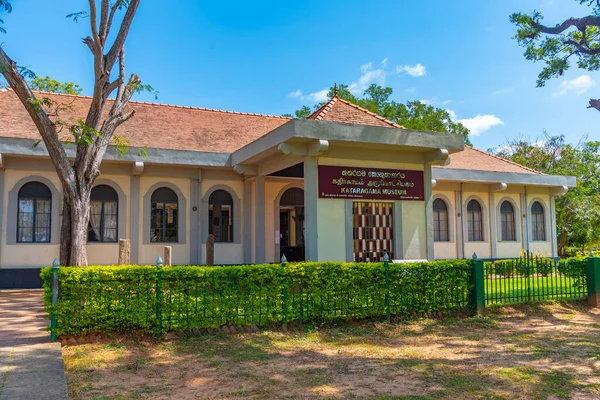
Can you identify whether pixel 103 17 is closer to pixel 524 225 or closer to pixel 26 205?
pixel 26 205

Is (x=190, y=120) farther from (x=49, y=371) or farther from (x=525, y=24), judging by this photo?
(x=49, y=371)

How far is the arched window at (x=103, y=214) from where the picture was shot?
548 inches

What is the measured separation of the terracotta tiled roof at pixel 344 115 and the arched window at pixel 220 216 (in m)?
4.33

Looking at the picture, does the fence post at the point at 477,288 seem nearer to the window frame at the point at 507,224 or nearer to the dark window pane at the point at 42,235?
the dark window pane at the point at 42,235

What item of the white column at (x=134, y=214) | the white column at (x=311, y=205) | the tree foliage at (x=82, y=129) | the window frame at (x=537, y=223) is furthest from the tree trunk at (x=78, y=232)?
the window frame at (x=537, y=223)

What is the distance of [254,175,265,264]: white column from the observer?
14.3 meters

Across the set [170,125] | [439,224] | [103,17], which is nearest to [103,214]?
[170,125]

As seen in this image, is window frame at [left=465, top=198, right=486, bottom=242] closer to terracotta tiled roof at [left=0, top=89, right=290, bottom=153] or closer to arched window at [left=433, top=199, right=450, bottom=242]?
arched window at [left=433, top=199, right=450, bottom=242]

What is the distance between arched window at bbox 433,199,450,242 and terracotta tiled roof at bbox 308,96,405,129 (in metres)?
7.06

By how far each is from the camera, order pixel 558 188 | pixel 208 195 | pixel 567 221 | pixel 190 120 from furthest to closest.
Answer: pixel 567 221 → pixel 558 188 → pixel 190 120 → pixel 208 195

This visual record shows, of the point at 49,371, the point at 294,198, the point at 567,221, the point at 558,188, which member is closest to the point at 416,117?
the point at 567,221

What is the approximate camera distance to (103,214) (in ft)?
46.1

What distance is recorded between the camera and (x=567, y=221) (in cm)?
2448

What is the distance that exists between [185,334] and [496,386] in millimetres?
4463
